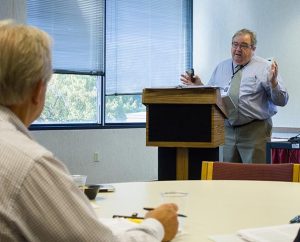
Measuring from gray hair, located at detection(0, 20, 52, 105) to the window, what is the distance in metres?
4.34

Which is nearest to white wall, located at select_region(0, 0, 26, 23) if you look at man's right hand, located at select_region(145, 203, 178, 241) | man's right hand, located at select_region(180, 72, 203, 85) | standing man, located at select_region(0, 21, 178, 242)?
man's right hand, located at select_region(180, 72, 203, 85)

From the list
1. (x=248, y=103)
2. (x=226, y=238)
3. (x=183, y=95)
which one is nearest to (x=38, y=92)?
(x=226, y=238)

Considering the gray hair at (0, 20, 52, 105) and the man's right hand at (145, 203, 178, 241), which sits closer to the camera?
the gray hair at (0, 20, 52, 105)

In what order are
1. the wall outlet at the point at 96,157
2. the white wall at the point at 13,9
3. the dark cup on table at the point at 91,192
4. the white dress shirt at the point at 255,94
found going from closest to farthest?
the dark cup on table at the point at 91,192
the white dress shirt at the point at 255,94
the white wall at the point at 13,9
the wall outlet at the point at 96,157

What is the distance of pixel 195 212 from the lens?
1582 mm

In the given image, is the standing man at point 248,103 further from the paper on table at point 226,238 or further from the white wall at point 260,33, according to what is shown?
the paper on table at point 226,238

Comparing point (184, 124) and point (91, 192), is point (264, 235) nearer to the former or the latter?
point (91, 192)

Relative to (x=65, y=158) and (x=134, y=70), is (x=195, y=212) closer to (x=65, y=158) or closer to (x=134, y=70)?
(x=65, y=158)

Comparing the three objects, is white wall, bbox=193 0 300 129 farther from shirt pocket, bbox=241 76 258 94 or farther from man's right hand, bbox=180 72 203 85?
man's right hand, bbox=180 72 203 85

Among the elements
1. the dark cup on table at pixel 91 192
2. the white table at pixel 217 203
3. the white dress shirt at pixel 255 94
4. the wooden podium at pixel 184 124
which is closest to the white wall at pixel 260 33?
the white dress shirt at pixel 255 94

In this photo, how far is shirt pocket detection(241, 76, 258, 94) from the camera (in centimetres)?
374

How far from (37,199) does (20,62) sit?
0.28 m

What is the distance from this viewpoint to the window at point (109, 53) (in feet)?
17.8

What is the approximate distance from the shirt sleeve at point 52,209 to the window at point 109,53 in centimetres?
446
